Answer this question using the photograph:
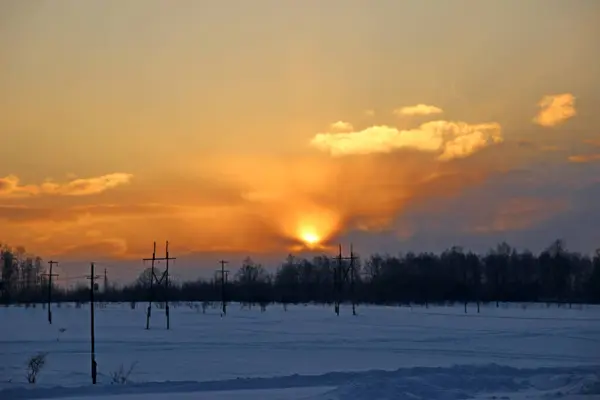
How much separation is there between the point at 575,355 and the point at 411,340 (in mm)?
9357

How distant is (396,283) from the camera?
110188mm

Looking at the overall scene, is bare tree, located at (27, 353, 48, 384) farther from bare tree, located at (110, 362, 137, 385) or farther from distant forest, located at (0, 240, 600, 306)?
distant forest, located at (0, 240, 600, 306)

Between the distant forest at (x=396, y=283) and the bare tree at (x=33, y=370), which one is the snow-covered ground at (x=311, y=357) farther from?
the distant forest at (x=396, y=283)

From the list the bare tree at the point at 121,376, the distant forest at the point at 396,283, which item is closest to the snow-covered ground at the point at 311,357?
the bare tree at the point at 121,376

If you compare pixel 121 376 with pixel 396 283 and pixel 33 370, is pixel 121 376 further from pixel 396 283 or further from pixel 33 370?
pixel 396 283

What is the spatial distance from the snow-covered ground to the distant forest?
41.3 m

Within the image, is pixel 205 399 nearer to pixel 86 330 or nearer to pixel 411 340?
pixel 411 340

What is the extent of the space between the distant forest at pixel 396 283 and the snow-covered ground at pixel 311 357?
41.3 metres

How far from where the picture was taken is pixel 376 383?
683 inches

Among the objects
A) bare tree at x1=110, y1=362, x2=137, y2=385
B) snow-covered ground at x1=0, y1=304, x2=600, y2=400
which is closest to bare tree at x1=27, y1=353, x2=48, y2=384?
snow-covered ground at x1=0, y1=304, x2=600, y2=400

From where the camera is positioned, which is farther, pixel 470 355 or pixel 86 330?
pixel 86 330

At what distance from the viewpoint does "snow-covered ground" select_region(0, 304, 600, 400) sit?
18125mm

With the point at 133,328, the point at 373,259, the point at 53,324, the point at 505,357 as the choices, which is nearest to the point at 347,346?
the point at 505,357

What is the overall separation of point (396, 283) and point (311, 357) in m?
81.8
